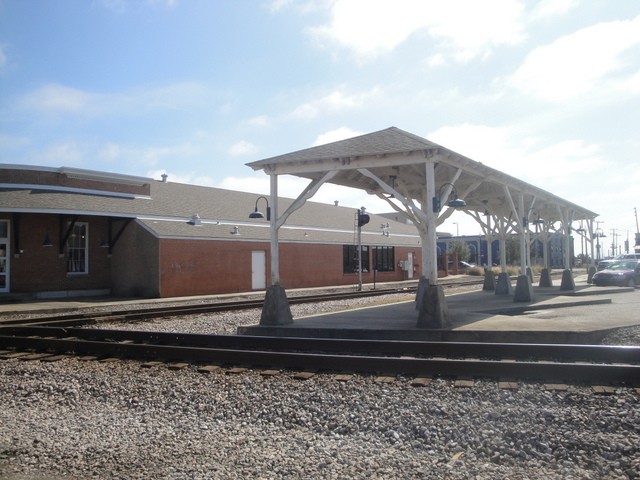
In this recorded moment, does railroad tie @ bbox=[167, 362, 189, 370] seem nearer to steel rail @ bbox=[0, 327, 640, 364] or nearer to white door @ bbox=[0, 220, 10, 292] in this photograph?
steel rail @ bbox=[0, 327, 640, 364]

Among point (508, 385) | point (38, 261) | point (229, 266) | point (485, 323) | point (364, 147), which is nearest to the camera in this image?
point (508, 385)

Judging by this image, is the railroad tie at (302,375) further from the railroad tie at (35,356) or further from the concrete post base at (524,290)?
the concrete post base at (524,290)

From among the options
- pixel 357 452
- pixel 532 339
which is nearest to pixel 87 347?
pixel 357 452

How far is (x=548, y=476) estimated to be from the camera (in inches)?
160

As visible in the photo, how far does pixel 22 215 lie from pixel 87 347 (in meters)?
16.8

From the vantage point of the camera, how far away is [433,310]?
1093 cm

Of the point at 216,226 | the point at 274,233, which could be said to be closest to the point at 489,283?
the point at 274,233

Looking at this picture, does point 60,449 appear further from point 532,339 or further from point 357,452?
point 532,339

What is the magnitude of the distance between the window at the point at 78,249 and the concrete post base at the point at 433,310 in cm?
1941

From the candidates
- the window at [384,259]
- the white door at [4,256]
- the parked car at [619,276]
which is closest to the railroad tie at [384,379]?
the white door at [4,256]

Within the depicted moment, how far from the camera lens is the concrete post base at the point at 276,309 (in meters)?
12.3

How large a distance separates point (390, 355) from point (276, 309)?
4142 millimetres

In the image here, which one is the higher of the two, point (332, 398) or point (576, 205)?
point (576, 205)

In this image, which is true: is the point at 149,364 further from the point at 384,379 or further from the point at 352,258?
the point at 352,258
